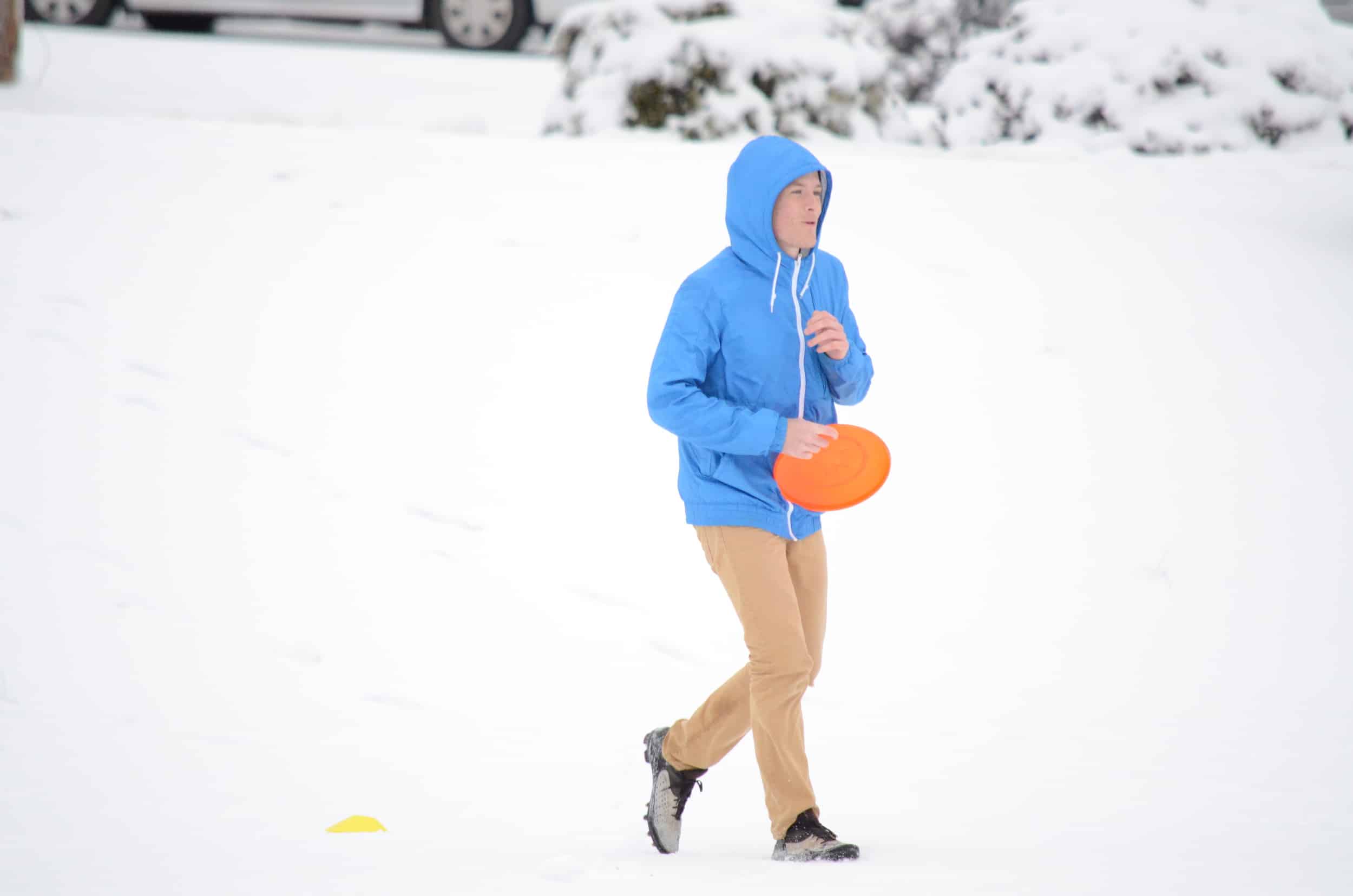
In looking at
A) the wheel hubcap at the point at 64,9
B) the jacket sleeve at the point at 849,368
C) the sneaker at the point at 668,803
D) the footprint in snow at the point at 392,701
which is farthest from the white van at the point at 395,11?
the sneaker at the point at 668,803

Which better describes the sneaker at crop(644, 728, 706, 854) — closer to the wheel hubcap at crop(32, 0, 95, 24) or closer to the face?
the face

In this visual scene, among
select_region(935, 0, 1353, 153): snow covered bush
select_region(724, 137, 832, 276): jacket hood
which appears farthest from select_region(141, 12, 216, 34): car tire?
select_region(724, 137, 832, 276): jacket hood

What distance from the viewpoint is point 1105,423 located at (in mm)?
5688

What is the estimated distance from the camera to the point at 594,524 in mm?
5250

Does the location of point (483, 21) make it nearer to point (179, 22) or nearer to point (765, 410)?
point (179, 22)

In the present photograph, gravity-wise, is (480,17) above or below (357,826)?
above

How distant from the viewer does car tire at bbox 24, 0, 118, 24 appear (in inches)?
439

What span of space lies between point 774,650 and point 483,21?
960cm

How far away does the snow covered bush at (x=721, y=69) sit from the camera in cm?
742

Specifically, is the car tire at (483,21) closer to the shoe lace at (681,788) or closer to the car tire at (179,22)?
the car tire at (179,22)

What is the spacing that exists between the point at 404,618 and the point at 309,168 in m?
3.28

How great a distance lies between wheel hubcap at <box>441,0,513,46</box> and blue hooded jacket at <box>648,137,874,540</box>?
29.6ft

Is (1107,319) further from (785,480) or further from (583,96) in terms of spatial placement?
(785,480)

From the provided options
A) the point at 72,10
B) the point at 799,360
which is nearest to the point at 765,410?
the point at 799,360
